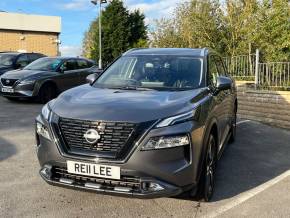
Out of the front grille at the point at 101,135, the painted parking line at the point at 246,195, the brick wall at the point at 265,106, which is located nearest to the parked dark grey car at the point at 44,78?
the brick wall at the point at 265,106

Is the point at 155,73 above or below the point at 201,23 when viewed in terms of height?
below

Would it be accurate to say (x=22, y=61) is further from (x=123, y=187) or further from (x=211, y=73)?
(x=123, y=187)

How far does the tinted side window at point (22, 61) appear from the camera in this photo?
53.1 ft

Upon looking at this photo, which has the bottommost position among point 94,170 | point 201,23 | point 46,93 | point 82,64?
point 94,170

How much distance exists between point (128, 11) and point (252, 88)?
94.4 ft

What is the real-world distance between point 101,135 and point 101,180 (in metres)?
0.44

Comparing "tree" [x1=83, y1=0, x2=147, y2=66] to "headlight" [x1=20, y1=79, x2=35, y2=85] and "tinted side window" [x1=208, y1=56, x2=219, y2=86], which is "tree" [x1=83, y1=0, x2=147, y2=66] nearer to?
"headlight" [x1=20, y1=79, x2=35, y2=85]

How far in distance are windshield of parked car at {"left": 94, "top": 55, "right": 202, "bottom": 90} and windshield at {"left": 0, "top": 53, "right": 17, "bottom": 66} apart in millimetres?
10859

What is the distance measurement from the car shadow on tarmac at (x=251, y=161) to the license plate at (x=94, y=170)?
1484 millimetres

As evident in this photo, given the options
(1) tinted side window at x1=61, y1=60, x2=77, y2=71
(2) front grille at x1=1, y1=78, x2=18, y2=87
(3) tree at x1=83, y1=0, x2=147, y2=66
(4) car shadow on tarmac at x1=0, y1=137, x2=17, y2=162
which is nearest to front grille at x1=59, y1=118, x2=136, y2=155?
(4) car shadow on tarmac at x1=0, y1=137, x2=17, y2=162

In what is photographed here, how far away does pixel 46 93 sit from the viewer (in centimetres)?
1295

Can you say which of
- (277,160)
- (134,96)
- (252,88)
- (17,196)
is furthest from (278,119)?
(17,196)

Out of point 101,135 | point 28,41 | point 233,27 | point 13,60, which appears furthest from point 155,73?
point 28,41

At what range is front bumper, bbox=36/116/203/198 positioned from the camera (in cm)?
396
